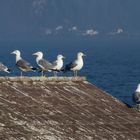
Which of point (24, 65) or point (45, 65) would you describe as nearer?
point (45, 65)

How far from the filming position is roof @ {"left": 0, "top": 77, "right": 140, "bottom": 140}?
59.4ft

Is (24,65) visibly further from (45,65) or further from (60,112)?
(60,112)

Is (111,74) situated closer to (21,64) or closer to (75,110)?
(21,64)

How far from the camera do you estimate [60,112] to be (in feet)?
64.6

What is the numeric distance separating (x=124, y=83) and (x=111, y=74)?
15.3m

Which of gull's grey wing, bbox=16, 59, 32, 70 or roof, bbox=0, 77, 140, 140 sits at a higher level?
gull's grey wing, bbox=16, 59, 32, 70

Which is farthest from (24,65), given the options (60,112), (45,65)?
(60,112)

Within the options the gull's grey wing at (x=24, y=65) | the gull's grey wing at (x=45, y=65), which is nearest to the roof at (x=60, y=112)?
the gull's grey wing at (x=45, y=65)

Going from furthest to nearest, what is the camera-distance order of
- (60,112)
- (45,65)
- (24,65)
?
1. (24,65)
2. (45,65)
3. (60,112)

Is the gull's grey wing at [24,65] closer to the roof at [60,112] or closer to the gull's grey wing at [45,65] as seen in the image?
the gull's grey wing at [45,65]

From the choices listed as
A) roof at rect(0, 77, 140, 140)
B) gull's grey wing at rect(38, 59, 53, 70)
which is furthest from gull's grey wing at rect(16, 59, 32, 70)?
roof at rect(0, 77, 140, 140)

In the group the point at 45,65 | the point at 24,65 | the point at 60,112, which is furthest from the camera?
the point at 24,65

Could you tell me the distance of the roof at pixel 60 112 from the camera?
18.1 meters

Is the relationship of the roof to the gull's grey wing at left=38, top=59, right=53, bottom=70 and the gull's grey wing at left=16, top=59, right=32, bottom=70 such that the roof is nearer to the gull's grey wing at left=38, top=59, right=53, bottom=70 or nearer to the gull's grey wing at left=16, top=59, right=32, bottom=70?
the gull's grey wing at left=38, top=59, right=53, bottom=70
